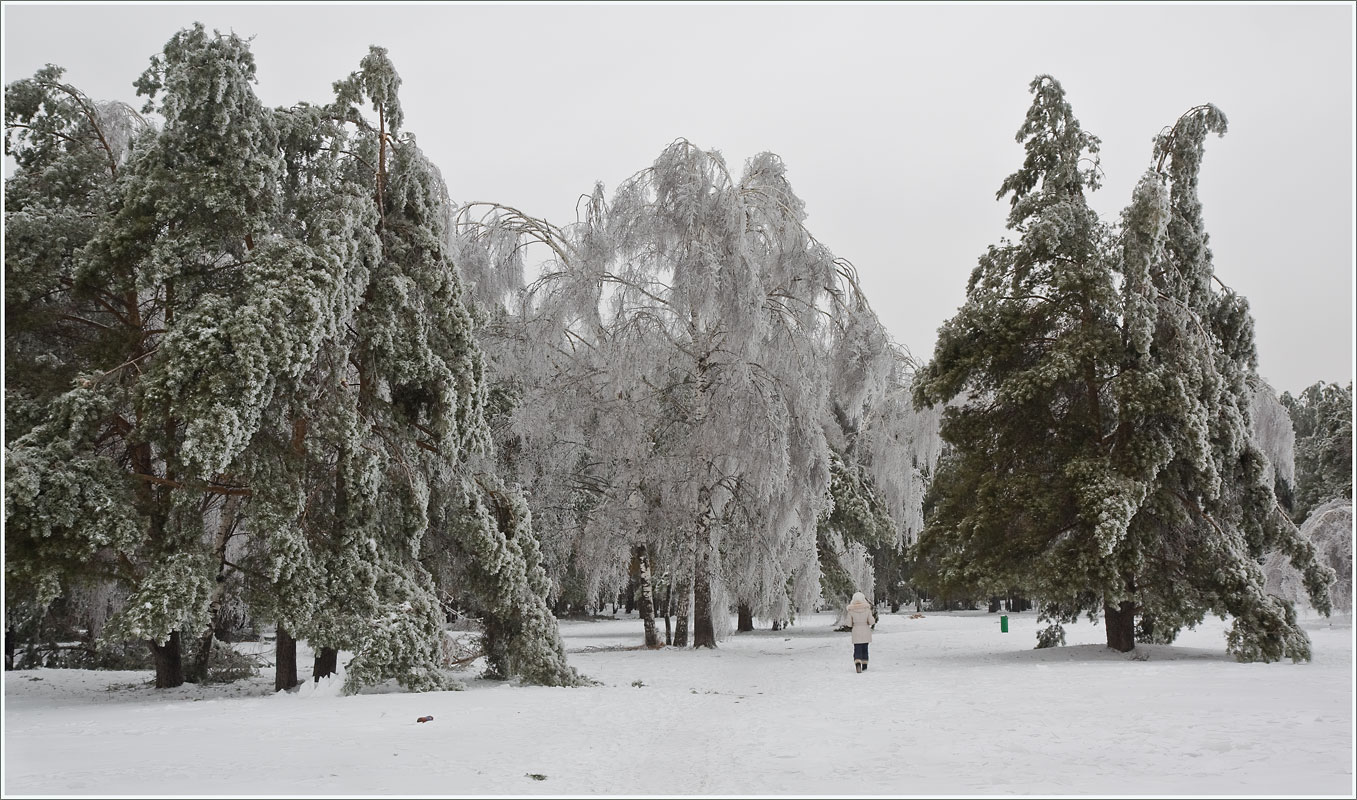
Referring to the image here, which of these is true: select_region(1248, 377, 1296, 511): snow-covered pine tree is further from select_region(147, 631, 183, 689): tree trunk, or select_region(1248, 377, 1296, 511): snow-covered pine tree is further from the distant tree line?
select_region(147, 631, 183, 689): tree trunk

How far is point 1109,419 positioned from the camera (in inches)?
670

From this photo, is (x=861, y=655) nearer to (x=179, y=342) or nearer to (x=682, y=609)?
(x=682, y=609)

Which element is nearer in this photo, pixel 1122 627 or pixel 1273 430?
pixel 1122 627

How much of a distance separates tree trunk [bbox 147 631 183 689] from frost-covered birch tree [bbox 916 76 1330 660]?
11100mm

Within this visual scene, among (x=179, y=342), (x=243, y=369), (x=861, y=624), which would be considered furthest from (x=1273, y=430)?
(x=179, y=342)

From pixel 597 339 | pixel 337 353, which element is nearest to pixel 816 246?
pixel 597 339

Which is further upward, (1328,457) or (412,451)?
(1328,457)

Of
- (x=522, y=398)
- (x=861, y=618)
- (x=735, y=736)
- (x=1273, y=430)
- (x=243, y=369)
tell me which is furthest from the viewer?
(x=1273, y=430)

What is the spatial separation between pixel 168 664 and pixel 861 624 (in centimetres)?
952

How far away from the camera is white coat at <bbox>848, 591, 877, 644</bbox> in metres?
15.1

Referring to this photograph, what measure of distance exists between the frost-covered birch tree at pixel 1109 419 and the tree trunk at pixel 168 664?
1110 cm

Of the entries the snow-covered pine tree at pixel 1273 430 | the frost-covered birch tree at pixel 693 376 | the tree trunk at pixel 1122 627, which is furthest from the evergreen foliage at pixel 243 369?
the snow-covered pine tree at pixel 1273 430

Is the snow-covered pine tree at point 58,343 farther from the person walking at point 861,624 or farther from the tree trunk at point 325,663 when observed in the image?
the person walking at point 861,624

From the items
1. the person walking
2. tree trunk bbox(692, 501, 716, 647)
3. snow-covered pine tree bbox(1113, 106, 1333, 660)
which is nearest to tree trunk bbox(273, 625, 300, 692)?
the person walking
